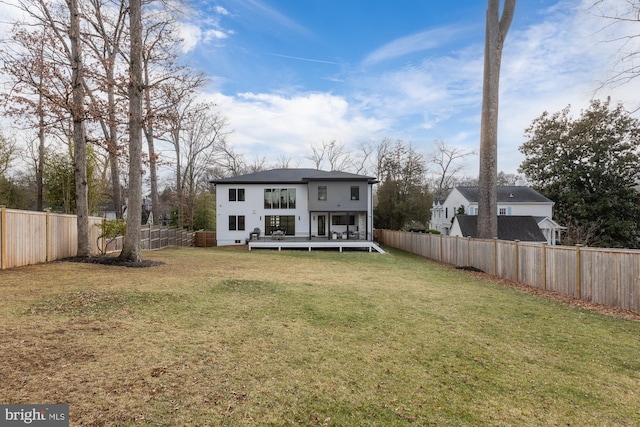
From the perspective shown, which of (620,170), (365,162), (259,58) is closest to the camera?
(259,58)

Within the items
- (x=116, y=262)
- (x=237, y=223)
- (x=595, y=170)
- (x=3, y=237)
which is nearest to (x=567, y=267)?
(x=116, y=262)

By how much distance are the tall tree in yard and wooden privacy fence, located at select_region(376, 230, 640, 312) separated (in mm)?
2036

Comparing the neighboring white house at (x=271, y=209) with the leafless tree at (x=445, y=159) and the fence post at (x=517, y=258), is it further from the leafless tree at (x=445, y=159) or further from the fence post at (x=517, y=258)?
the leafless tree at (x=445, y=159)

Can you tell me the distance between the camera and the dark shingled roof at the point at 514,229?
25797 millimetres

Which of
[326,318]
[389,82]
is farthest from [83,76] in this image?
[389,82]

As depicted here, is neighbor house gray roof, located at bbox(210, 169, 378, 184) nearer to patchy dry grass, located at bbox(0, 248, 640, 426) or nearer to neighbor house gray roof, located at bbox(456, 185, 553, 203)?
neighbor house gray roof, located at bbox(456, 185, 553, 203)

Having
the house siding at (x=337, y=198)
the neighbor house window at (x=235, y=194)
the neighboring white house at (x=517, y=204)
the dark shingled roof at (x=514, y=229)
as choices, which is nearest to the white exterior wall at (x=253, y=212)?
the neighbor house window at (x=235, y=194)

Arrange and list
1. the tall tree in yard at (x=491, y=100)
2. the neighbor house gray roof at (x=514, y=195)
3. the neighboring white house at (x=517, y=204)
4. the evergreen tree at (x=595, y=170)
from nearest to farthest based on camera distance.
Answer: the tall tree in yard at (x=491, y=100), the evergreen tree at (x=595, y=170), the neighboring white house at (x=517, y=204), the neighbor house gray roof at (x=514, y=195)

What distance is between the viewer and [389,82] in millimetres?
20328

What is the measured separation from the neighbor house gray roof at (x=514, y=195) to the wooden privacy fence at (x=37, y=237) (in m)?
33.1

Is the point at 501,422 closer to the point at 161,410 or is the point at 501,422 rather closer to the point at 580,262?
the point at 161,410

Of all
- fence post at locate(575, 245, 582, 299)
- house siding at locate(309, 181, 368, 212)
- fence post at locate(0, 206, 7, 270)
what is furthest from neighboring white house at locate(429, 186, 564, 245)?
fence post at locate(0, 206, 7, 270)

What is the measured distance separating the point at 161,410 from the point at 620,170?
39.2m

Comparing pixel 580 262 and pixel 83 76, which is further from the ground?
pixel 83 76
